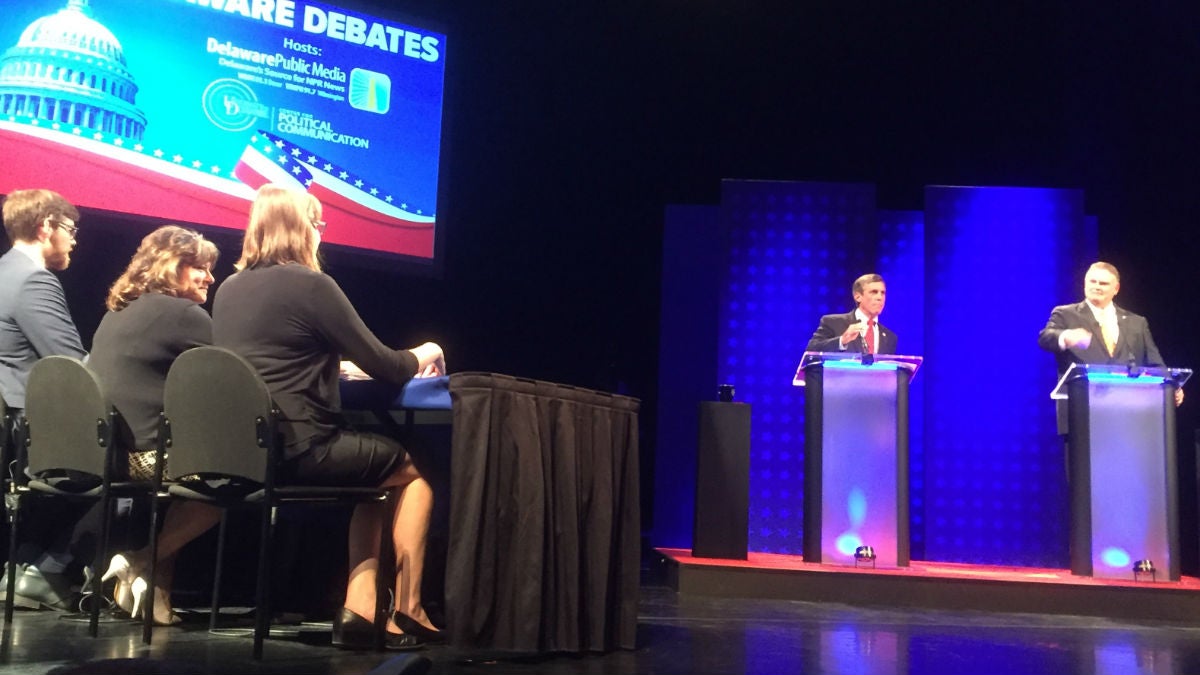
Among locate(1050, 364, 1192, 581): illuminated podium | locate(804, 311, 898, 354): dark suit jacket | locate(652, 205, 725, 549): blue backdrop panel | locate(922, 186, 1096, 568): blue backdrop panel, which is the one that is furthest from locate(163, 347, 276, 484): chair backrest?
locate(922, 186, 1096, 568): blue backdrop panel

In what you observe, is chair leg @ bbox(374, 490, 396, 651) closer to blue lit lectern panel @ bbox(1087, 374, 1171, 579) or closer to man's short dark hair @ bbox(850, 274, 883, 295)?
man's short dark hair @ bbox(850, 274, 883, 295)

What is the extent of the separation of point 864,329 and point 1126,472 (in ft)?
4.77

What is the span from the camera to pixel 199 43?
529cm

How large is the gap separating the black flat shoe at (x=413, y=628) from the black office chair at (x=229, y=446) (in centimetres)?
14

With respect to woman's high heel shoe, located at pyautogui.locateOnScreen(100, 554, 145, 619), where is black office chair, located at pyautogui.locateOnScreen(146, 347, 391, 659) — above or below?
above

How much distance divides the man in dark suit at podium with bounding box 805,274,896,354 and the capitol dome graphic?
12.0 ft

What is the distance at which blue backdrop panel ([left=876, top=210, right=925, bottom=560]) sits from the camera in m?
6.68

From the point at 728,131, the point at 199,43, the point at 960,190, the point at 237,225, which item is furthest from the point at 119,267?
the point at 960,190

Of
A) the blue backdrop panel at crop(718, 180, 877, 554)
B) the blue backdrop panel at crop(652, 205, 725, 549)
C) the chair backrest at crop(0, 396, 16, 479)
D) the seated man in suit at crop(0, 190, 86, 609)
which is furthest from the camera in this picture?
the blue backdrop panel at crop(652, 205, 725, 549)

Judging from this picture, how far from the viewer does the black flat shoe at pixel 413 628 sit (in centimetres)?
305

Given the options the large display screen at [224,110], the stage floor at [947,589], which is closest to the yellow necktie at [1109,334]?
the stage floor at [947,589]

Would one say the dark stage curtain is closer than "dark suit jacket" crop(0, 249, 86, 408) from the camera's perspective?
Yes

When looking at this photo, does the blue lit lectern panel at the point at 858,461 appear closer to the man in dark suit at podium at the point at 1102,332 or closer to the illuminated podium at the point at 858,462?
the illuminated podium at the point at 858,462

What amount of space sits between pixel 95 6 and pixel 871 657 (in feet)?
14.8
